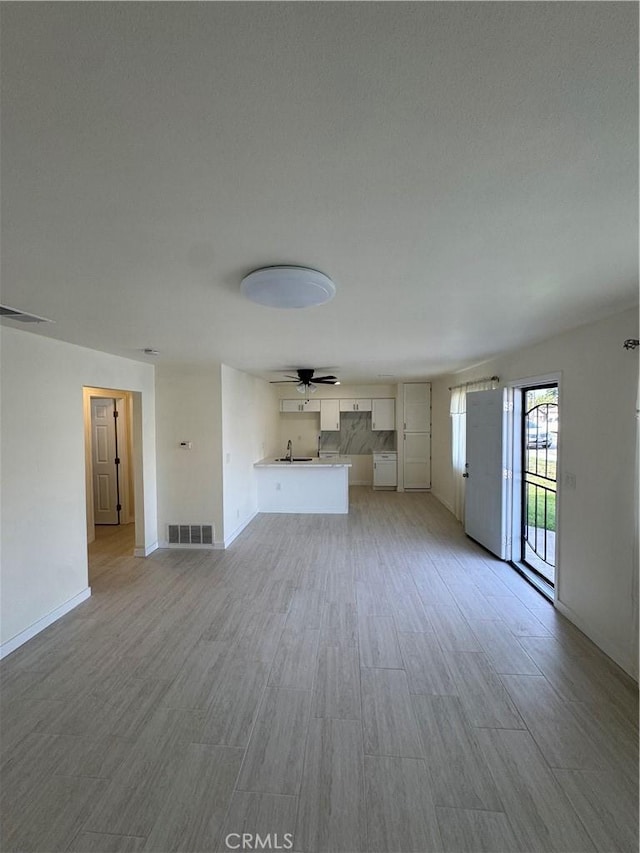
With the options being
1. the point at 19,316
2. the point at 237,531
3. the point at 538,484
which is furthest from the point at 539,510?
the point at 19,316

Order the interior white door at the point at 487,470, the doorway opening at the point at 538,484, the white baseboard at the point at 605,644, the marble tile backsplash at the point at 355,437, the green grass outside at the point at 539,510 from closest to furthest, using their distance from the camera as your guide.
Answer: the white baseboard at the point at 605,644 < the doorway opening at the point at 538,484 < the green grass outside at the point at 539,510 < the interior white door at the point at 487,470 < the marble tile backsplash at the point at 355,437

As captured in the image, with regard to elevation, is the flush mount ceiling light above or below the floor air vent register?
above

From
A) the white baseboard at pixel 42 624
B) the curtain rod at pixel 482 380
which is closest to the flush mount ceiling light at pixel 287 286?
the white baseboard at pixel 42 624

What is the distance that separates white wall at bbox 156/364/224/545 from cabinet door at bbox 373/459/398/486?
417 centimetres

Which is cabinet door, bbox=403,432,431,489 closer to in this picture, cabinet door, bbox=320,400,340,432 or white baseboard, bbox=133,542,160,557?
cabinet door, bbox=320,400,340,432

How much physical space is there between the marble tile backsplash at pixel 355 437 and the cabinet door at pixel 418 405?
83 cm

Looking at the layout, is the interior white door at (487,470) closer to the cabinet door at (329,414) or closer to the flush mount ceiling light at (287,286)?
the flush mount ceiling light at (287,286)

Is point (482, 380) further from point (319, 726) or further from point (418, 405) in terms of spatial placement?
point (319, 726)

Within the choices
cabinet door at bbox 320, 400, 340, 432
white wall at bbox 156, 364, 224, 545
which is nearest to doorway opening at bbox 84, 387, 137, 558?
white wall at bbox 156, 364, 224, 545

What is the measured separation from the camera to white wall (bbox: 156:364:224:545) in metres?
4.57

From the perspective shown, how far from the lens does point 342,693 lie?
2150mm

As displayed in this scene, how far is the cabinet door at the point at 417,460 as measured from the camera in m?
7.86

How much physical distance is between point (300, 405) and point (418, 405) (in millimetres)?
2576

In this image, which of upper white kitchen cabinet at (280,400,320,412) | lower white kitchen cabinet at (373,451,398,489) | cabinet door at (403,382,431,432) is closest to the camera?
cabinet door at (403,382,431,432)
